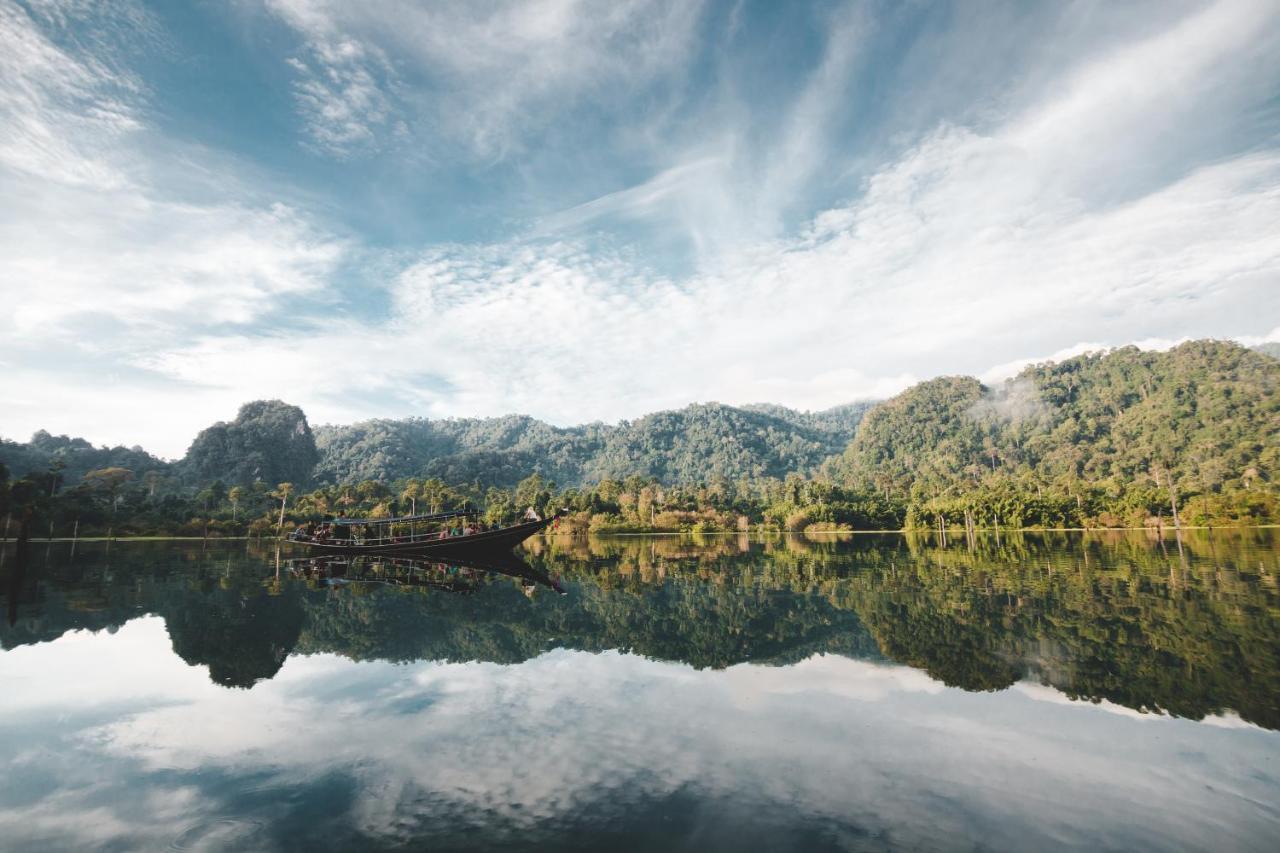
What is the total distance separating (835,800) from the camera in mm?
6102

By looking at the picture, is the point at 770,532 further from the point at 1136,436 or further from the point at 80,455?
the point at 80,455

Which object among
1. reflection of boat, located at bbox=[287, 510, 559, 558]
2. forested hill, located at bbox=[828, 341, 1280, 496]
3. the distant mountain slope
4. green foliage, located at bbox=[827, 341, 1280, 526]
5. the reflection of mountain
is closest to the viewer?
the reflection of mountain

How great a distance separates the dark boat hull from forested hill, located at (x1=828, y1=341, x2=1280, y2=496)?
91.3 meters

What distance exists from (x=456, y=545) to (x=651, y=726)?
3516 cm

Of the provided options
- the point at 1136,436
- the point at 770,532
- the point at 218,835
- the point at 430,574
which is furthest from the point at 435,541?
the point at 1136,436

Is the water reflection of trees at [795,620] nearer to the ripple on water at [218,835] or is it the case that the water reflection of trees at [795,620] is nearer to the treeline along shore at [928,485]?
the ripple on water at [218,835]

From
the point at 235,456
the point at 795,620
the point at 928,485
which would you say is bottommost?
the point at 795,620

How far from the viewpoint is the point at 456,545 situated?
4078 cm

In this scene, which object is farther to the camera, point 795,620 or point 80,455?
point 80,455

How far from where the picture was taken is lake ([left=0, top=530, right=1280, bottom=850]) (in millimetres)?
5672

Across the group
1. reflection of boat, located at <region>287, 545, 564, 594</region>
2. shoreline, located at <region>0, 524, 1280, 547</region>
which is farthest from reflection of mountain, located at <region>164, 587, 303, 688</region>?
shoreline, located at <region>0, 524, 1280, 547</region>

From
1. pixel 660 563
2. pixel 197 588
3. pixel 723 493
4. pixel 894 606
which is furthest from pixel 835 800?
pixel 723 493

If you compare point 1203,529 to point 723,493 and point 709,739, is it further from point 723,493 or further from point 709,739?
point 709,739

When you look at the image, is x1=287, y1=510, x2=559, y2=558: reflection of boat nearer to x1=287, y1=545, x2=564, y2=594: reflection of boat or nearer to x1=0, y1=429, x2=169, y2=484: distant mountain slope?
x1=287, y1=545, x2=564, y2=594: reflection of boat
